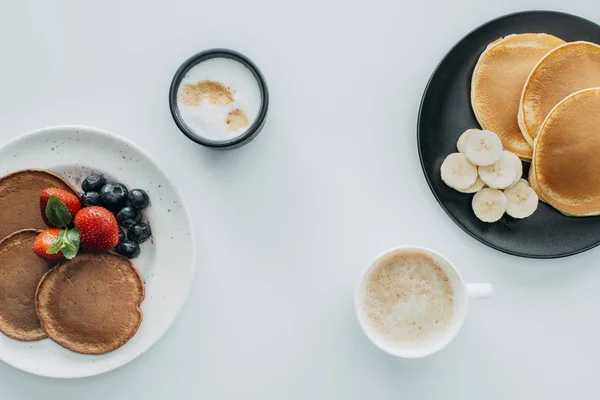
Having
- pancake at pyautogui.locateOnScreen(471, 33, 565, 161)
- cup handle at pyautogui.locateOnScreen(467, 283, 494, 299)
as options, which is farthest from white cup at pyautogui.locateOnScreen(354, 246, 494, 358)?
pancake at pyautogui.locateOnScreen(471, 33, 565, 161)

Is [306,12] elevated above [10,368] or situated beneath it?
elevated above

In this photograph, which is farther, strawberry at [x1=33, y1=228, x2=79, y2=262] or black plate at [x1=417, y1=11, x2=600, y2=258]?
black plate at [x1=417, y1=11, x2=600, y2=258]

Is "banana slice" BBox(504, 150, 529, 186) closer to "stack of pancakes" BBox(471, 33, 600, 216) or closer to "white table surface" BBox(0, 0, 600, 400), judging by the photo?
"stack of pancakes" BBox(471, 33, 600, 216)

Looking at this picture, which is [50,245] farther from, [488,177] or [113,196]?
[488,177]

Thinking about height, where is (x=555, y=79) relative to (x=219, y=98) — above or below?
above

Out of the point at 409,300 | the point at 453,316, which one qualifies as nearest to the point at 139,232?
the point at 409,300

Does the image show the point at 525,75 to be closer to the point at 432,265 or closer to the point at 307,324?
the point at 432,265

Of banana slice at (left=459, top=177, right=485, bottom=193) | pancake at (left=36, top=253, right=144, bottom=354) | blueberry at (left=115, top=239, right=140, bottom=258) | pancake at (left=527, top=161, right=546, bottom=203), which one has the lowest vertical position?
pancake at (left=36, top=253, right=144, bottom=354)

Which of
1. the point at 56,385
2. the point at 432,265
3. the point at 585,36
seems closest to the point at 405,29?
the point at 585,36

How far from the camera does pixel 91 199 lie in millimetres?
1369

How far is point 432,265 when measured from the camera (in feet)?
4.62

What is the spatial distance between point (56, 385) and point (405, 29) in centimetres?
123

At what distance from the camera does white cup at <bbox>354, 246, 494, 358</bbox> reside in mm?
1355

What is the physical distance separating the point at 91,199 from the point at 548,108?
3.49 ft
